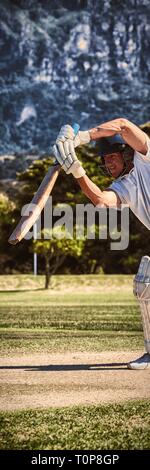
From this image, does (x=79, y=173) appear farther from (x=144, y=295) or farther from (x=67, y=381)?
(x=67, y=381)

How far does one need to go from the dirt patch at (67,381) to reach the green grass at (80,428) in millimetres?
258

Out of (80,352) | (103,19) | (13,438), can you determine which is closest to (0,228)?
(103,19)

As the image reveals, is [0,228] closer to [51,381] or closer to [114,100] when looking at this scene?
[114,100]

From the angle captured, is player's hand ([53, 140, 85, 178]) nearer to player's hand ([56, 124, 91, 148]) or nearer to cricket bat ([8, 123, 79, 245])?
player's hand ([56, 124, 91, 148])

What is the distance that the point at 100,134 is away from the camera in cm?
634

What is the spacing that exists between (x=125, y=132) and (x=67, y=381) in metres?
1.80

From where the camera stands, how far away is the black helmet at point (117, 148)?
22.2 ft

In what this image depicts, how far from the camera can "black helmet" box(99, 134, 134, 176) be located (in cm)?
677

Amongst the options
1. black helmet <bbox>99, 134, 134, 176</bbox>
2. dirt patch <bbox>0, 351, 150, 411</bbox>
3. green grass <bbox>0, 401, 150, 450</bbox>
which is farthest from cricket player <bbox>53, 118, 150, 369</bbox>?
green grass <bbox>0, 401, 150, 450</bbox>

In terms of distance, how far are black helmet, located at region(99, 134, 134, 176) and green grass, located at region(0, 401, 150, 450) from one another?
6.72 ft

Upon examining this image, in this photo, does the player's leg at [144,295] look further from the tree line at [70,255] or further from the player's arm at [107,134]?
the tree line at [70,255]

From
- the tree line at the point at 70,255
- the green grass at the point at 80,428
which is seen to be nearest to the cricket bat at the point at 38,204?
the green grass at the point at 80,428

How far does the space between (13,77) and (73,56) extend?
4.78 m

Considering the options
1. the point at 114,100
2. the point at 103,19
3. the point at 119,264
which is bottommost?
the point at 119,264
